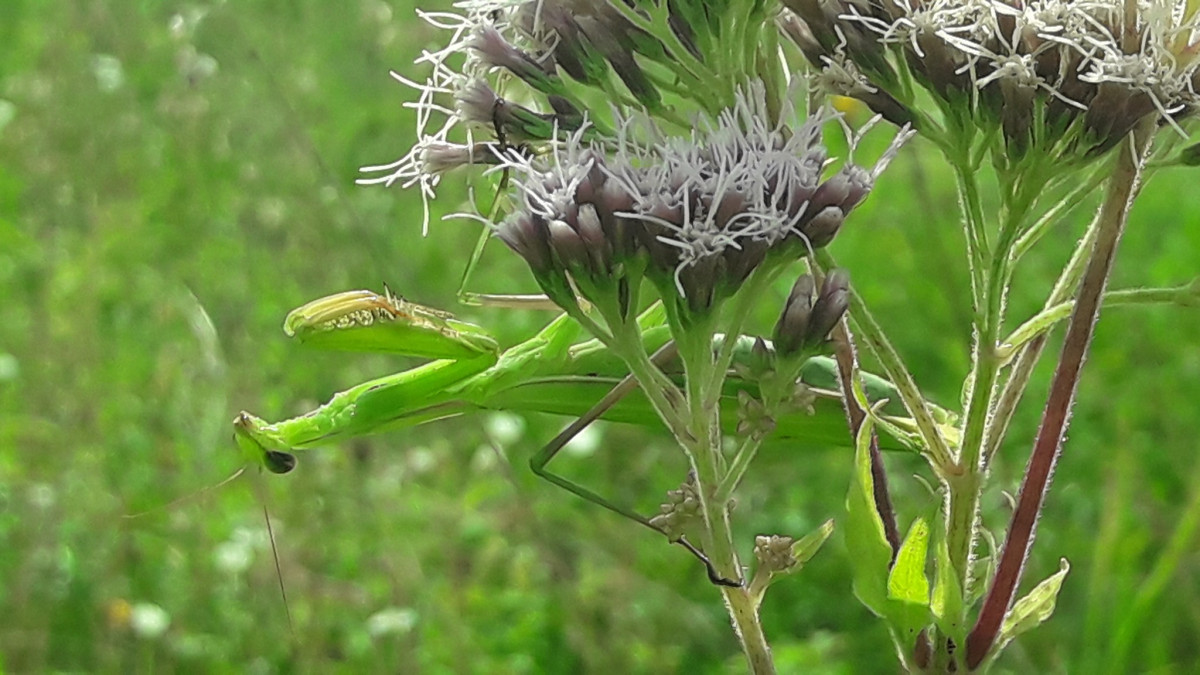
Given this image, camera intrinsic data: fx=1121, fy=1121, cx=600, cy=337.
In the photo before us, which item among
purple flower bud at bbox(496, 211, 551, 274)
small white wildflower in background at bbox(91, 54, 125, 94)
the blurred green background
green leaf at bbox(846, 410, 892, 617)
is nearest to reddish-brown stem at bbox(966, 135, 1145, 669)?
green leaf at bbox(846, 410, 892, 617)

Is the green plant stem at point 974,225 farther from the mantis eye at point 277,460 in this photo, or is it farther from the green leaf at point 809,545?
the mantis eye at point 277,460

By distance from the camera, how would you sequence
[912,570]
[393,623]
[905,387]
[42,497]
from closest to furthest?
[912,570], [905,387], [393,623], [42,497]

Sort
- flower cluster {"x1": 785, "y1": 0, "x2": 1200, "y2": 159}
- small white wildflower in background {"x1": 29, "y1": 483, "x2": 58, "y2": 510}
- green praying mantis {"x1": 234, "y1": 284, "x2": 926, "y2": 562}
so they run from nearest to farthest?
flower cluster {"x1": 785, "y1": 0, "x2": 1200, "y2": 159}
green praying mantis {"x1": 234, "y1": 284, "x2": 926, "y2": 562}
small white wildflower in background {"x1": 29, "y1": 483, "x2": 58, "y2": 510}

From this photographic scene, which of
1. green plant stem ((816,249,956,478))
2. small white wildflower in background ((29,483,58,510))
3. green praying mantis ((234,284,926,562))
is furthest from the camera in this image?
small white wildflower in background ((29,483,58,510))

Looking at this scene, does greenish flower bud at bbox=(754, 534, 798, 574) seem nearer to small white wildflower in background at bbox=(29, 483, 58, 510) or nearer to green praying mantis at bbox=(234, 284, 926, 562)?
green praying mantis at bbox=(234, 284, 926, 562)

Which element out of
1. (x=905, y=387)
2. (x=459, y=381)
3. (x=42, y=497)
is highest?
(x=905, y=387)

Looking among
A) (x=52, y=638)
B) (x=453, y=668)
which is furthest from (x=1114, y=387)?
(x=52, y=638)

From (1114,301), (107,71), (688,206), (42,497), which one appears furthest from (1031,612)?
(107,71)

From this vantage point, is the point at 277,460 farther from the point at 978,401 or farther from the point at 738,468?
the point at 978,401
